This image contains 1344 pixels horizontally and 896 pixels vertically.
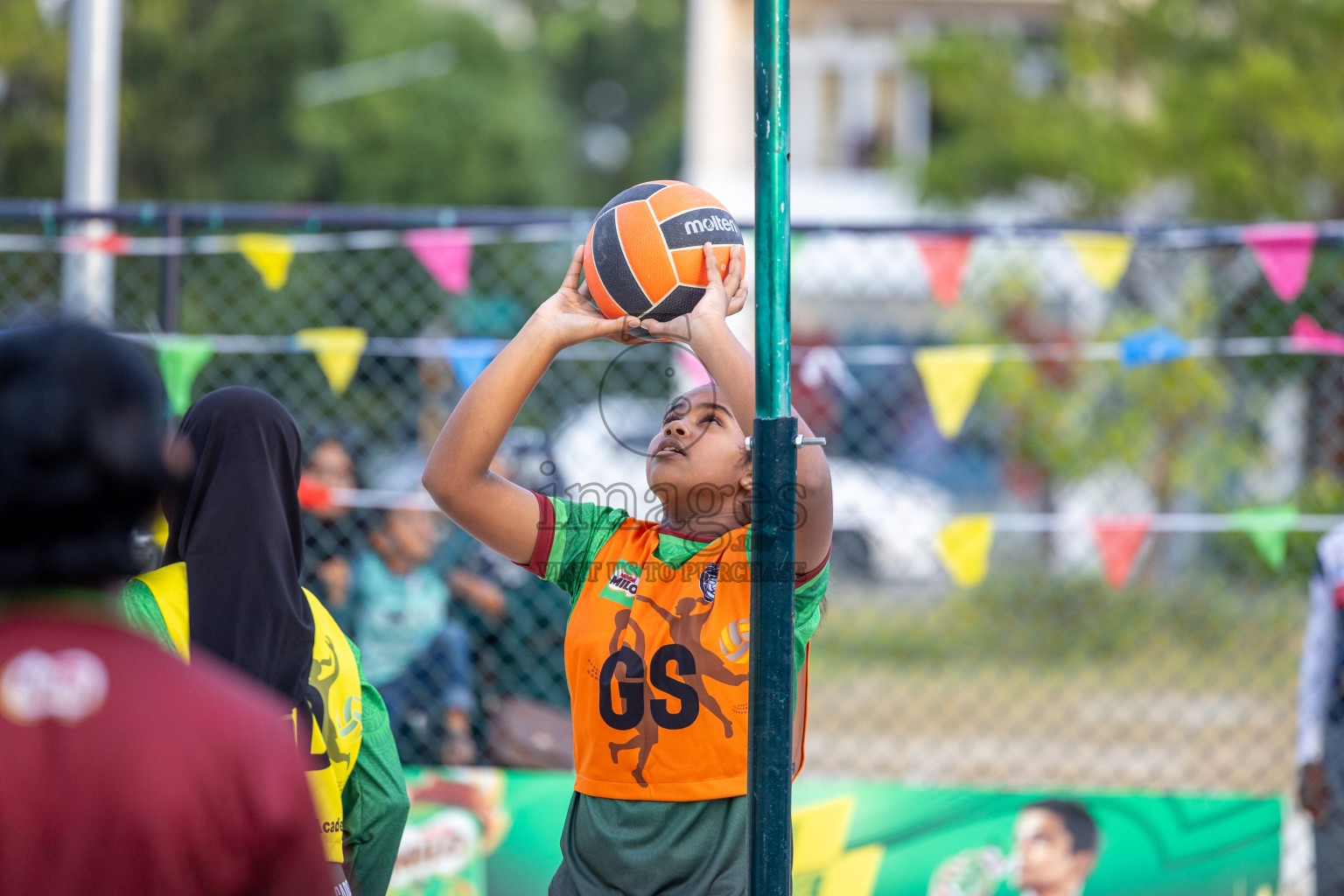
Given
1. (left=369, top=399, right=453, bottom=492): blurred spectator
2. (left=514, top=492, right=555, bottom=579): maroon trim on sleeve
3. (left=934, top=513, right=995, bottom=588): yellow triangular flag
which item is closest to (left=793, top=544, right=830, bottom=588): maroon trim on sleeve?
(left=514, top=492, right=555, bottom=579): maroon trim on sleeve

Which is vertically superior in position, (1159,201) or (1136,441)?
(1159,201)

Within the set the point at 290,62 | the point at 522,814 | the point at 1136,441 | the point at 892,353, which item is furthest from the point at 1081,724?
the point at 290,62

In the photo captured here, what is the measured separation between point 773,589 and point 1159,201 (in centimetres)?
1240

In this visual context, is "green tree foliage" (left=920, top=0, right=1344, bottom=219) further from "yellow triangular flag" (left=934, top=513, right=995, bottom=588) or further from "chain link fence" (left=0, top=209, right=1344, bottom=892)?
"yellow triangular flag" (left=934, top=513, right=995, bottom=588)

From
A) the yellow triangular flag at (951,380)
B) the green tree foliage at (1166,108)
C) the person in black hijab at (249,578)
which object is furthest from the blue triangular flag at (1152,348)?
the green tree foliage at (1166,108)

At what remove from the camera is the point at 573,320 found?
225 centimetres

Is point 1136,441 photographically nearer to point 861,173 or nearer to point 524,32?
point 861,173

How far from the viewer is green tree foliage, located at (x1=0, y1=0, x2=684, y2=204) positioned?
1518 cm

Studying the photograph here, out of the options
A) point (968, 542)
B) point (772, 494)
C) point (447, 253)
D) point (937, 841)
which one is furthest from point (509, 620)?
point (772, 494)

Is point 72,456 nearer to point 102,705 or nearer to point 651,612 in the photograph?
point 102,705

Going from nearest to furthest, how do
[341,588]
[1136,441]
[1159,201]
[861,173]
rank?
[341,588]
[1136,441]
[1159,201]
[861,173]

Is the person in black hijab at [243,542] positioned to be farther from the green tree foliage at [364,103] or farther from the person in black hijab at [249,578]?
the green tree foliage at [364,103]

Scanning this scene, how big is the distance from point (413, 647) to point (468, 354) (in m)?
1.28

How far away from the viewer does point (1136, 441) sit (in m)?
9.32
